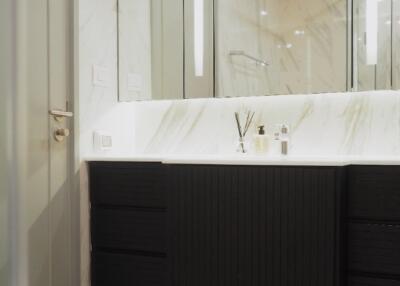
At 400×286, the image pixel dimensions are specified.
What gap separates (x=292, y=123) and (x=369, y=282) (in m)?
0.82

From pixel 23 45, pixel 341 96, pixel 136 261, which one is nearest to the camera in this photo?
pixel 23 45

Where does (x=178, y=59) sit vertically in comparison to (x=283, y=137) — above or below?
above

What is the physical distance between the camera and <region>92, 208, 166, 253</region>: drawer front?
1.94 meters

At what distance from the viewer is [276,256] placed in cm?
172

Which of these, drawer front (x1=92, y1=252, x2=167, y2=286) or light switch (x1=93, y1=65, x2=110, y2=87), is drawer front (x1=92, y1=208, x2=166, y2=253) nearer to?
drawer front (x1=92, y1=252, x2=167, y2=286)

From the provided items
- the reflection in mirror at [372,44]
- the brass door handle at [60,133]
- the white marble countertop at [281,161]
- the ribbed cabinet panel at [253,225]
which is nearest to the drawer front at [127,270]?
the ribbed cabinet panel at [253,225]

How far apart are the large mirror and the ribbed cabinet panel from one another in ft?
1.88

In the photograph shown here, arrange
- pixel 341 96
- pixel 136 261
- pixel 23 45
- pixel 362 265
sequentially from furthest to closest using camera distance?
1. pixel 341 96
2. pixel 136 261
3. pixel 23 45
4. pixel 362 265

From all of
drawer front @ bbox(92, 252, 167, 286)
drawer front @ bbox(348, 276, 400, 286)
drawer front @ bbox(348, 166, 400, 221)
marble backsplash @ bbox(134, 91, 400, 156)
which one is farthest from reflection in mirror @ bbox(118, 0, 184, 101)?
drawer front @ bbox(348, 276, 400, 286)

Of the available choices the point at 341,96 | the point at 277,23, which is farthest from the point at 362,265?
the point at 277,23

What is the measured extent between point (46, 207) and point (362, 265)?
125cm

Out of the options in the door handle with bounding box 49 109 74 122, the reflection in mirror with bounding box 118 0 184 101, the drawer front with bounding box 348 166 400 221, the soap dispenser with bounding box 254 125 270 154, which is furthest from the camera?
the reflection in mirror with bounding box 118 0 184 101

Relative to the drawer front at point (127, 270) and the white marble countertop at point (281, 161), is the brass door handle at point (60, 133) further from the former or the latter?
the drawer front at point (127, 270)

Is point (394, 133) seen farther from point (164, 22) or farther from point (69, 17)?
point (69, 17)
